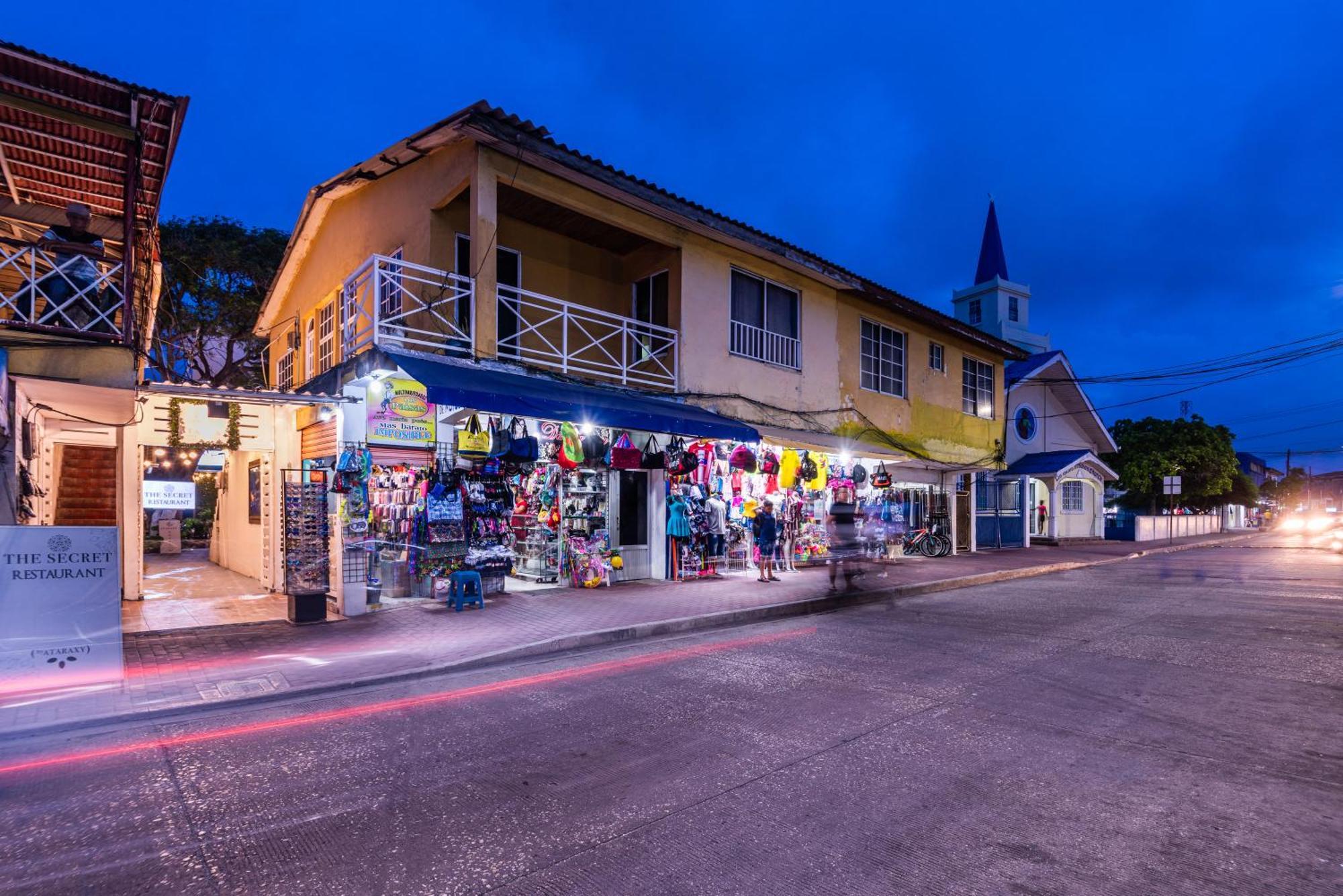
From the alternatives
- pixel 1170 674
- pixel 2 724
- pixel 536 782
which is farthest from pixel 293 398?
pixel 1170 674

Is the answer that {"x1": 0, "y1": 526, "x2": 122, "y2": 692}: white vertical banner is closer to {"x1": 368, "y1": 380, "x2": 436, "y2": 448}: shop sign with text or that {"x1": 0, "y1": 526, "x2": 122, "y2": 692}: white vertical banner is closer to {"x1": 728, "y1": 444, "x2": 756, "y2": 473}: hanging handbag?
{"x1": 368, "y1": 380, "x2": 436, "y2": 448}: shop sign with text

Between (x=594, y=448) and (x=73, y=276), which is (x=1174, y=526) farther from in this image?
(x=73, y=276)

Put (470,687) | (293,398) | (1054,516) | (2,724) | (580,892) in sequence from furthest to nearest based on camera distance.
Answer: (1054,516) < (293,398) < (470,687) < (2,724) < (580,892)

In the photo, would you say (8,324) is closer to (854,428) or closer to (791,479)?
(791,479)

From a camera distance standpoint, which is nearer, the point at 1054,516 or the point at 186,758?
the point at 186,758

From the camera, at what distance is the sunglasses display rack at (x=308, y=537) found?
9766mm

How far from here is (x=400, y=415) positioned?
10844 millimetres

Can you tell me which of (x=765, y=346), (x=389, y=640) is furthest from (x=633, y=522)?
(x=389, y=640)

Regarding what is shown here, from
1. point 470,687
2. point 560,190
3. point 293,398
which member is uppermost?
point 560,190

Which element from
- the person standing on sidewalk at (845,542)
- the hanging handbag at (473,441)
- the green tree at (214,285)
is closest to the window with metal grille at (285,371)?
the green tree at (214,285)

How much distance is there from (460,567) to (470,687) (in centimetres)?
489

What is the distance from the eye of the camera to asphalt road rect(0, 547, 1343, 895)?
3.31 m

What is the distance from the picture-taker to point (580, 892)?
3107 mm

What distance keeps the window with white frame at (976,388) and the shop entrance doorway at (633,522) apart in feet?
41.9
